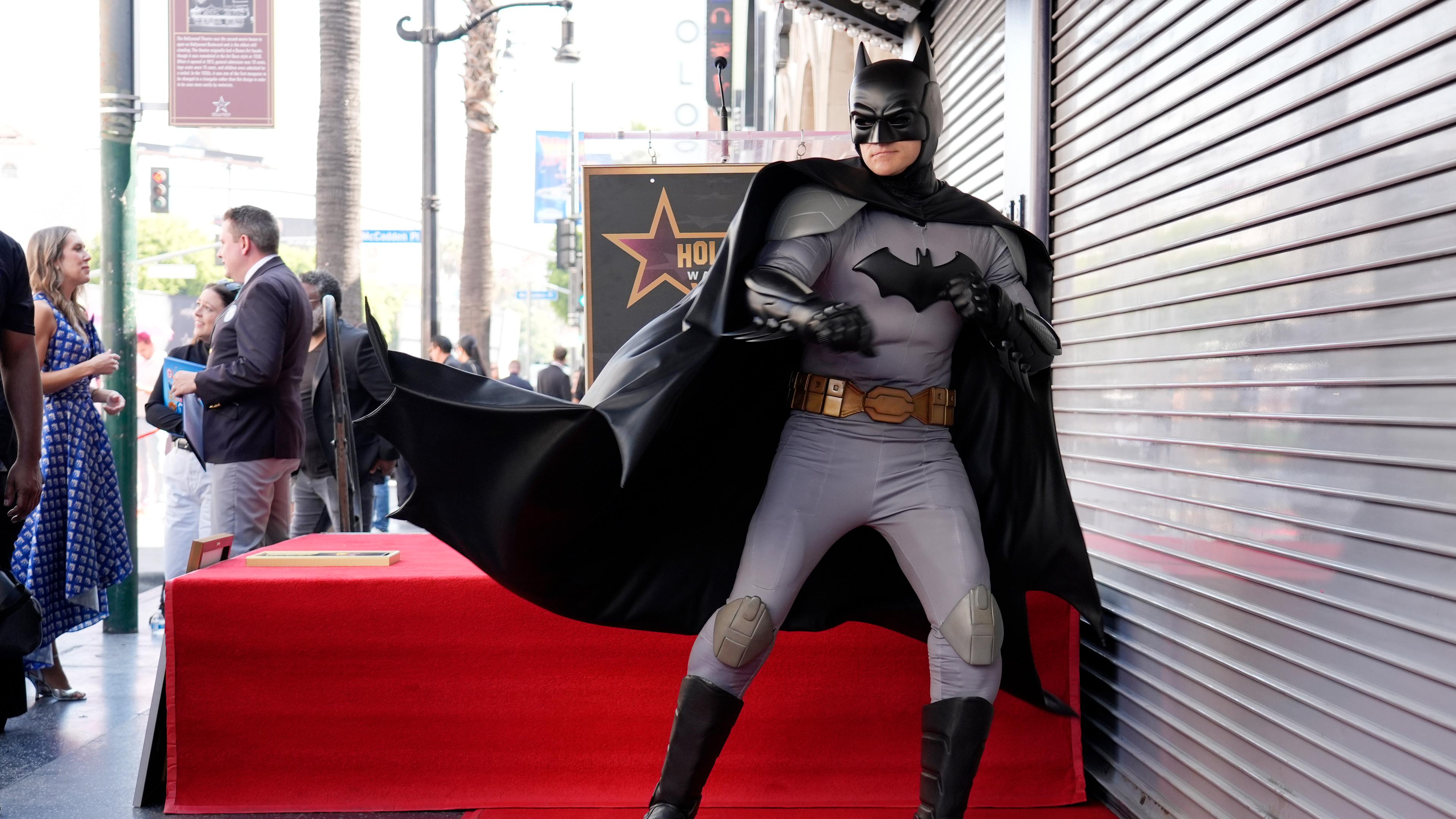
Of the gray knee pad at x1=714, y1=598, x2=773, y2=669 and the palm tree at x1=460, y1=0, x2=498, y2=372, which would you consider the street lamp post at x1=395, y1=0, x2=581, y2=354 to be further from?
the gray knee pad at x1=714, y1=598, x2=773, y2=669

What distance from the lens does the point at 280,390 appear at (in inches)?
218

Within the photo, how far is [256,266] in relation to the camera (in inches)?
217

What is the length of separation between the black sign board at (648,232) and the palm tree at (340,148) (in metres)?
6.44

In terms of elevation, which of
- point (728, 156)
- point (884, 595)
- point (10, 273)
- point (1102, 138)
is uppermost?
point (728, 156)

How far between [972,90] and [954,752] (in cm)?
397

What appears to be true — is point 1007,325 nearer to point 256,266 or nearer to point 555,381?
point 256,266

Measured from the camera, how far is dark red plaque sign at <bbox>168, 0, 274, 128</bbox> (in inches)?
355

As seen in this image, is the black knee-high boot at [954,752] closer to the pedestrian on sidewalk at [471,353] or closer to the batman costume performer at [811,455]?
the batman costume performer at [811,455]

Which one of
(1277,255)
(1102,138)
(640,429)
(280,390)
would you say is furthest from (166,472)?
(1277,255)

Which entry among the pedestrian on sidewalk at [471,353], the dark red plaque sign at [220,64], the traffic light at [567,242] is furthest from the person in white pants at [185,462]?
the traffic light at [567,242]

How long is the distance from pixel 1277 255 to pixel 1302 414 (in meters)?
0.41

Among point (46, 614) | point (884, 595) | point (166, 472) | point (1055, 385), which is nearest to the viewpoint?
point (884, 595)

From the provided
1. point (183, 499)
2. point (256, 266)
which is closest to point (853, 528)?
point (256, 266)

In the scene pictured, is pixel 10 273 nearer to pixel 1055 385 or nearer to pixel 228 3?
pixel 1055 385
